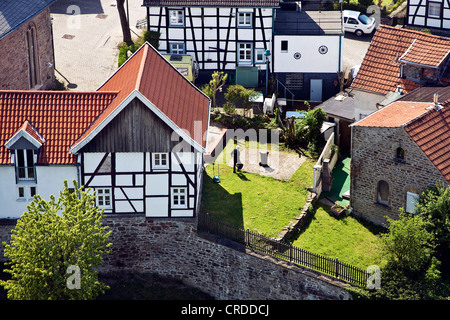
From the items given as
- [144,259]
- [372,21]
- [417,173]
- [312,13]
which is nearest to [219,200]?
[144,259]

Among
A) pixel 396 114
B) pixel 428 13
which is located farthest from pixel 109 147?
pixel 428 13

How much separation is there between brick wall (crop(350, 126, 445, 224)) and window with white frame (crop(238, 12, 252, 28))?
1666cm

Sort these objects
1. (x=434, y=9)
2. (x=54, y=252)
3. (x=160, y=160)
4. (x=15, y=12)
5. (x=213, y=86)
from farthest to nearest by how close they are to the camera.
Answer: (x=434, y=9)
(x=213, y=86)
(x=15, y=12)
(x=160, y=160)
(x=54, y=252)

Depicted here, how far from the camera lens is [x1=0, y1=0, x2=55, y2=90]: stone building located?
175 feet

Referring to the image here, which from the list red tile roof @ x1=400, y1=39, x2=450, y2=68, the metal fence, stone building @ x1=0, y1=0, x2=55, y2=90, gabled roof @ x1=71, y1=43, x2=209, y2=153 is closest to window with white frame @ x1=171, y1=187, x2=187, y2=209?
the metal fence

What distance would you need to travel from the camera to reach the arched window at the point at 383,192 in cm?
4684

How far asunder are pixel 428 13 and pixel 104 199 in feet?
104

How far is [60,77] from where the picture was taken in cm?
6078

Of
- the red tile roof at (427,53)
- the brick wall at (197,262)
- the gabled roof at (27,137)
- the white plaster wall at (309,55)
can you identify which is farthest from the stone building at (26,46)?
the red tile roof at (427,53)

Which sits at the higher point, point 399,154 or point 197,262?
point 399,154

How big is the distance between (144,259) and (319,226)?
8847 millimetres

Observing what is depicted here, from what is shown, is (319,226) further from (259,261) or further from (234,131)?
(234,131)

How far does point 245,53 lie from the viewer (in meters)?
61.8

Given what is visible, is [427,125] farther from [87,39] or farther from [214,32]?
[87,39]
